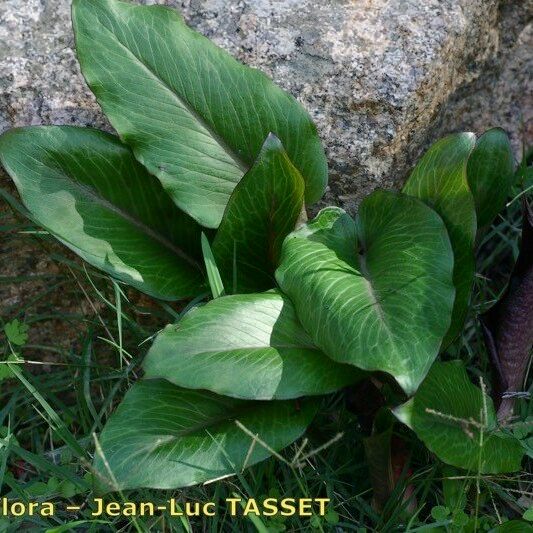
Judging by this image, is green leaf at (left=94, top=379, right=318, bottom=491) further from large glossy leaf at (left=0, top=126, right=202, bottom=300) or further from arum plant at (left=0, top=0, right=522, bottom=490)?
large glossy leaf at (left=0, top=126, right=202, bottom=300)

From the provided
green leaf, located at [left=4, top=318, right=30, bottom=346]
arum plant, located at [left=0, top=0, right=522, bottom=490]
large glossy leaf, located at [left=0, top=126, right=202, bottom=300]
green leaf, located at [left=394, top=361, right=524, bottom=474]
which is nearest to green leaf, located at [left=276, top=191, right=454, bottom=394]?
arum plant, located at [left=0, top=0, right=522, bottom=490]

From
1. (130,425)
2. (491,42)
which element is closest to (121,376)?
(130,425)

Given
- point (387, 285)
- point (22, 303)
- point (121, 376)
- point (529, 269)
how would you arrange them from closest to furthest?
point (387, 285), point (529, 269), point (121, 376), point (22, 303)


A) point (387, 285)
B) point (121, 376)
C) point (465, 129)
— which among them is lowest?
point (121, 376)

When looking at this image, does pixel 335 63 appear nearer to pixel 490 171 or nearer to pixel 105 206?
pixel 490 171

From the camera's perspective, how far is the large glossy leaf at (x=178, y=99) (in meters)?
1.47

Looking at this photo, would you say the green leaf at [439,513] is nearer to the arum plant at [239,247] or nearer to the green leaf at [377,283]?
the arum plant at [239,247]

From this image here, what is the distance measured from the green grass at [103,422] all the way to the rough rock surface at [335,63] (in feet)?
0.82

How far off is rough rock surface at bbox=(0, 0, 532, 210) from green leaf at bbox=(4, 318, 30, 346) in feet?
1.29

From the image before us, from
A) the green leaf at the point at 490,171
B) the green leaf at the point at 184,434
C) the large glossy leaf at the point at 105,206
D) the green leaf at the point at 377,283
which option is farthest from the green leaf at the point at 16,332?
the green leaf at the point at 490,171

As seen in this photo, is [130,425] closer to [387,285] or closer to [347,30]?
[387,285]

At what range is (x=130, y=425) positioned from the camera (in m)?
1.33

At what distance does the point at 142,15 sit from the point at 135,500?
85 cm

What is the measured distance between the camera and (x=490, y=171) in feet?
4.74
